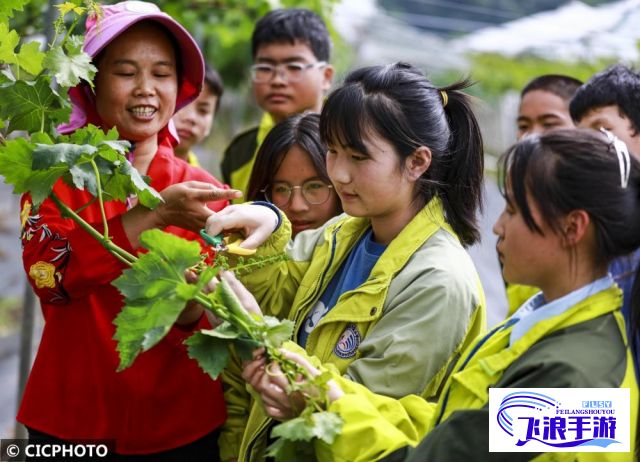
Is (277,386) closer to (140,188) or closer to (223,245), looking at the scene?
(223,245)

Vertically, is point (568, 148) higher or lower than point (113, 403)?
A: higher

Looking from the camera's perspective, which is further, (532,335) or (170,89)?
(170,89)

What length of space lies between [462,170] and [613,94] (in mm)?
1147

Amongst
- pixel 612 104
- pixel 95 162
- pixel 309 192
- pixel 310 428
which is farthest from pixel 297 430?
pixel 612 104

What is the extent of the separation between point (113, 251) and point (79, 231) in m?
0.24

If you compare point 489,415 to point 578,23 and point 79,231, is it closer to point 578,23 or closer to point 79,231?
point 79,231

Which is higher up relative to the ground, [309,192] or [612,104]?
[612,104]

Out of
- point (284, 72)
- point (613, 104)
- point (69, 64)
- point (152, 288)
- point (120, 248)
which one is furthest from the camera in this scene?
point (284, 72)

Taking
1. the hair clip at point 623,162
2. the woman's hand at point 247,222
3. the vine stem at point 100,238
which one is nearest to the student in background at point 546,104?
the woman's hand at point 247,222

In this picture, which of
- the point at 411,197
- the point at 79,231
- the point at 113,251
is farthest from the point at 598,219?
the point at 79,231

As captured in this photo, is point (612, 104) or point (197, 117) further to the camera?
point (197, 117)

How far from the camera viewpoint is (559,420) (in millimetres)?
2146

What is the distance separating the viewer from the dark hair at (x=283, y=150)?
137 inches

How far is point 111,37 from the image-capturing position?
9.54 ft
